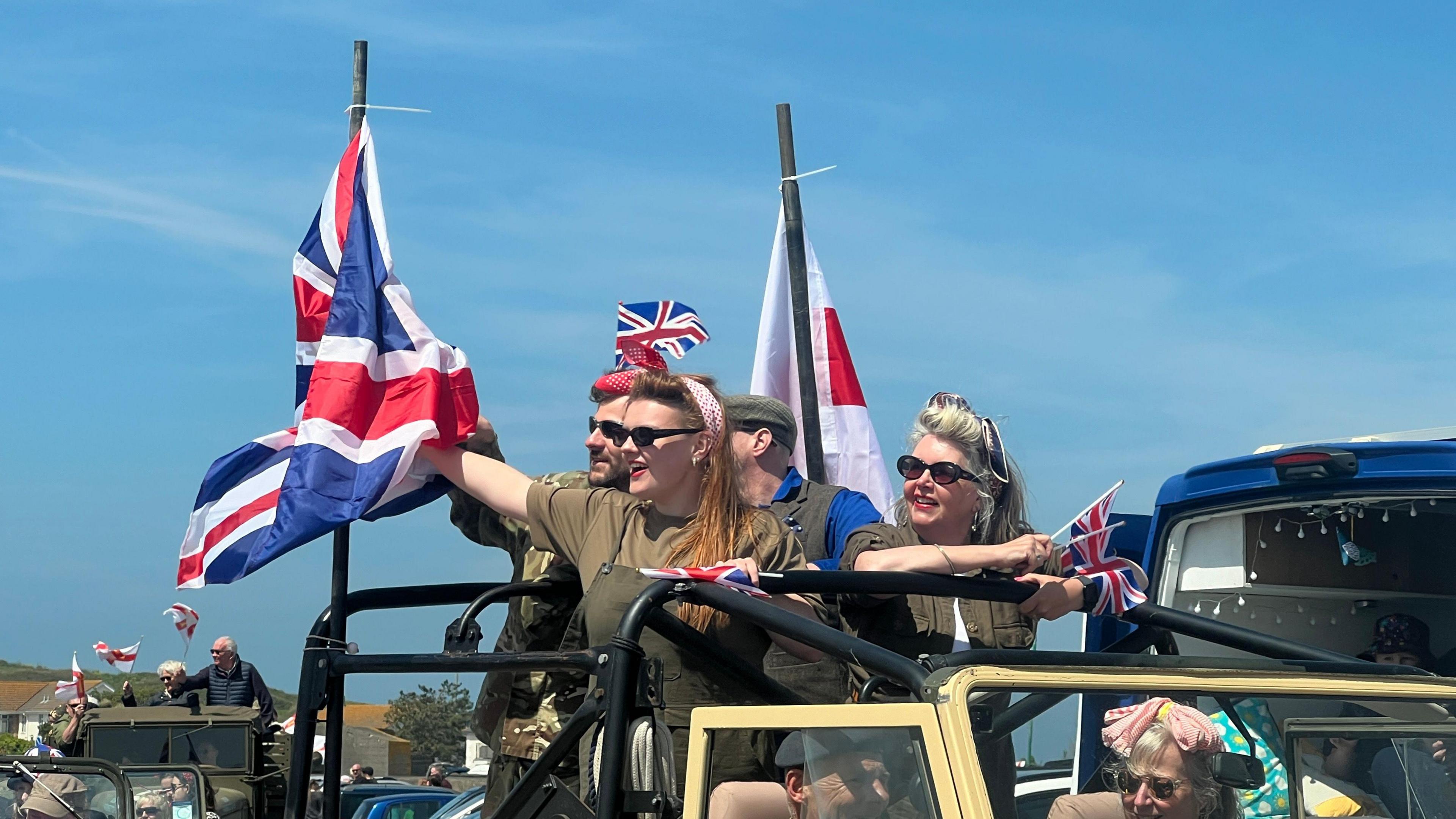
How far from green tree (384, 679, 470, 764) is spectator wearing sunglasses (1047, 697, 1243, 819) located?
74650mm

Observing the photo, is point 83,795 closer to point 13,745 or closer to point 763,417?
point 763,417

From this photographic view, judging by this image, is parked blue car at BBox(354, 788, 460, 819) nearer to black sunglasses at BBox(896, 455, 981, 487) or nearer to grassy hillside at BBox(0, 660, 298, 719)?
black sunglasses at BBox(896, 455, 981, 487)

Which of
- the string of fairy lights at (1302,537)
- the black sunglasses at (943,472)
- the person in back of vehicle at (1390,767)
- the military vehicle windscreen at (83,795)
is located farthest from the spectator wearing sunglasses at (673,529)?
the military vehicle windscreen at (83,795)

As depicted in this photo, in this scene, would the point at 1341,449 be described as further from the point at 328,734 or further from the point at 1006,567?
the point at 328,734

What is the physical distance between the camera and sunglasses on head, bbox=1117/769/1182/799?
304 cm

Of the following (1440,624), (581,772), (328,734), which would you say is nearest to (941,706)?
(581,772)

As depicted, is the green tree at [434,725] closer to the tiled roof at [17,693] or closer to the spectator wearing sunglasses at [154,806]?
the tiled roof at [17,693]

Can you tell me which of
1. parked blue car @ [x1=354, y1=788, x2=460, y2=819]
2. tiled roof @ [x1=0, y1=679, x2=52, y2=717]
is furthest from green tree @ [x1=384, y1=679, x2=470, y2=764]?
parked blue car @ [x1=354, y1=788, x2=460, y2=819]

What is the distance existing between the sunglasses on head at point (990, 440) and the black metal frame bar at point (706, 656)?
48cm

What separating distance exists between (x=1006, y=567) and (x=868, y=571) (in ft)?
1.21

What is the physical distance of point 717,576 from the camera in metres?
3.37

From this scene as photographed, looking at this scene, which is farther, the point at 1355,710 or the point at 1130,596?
the point at 1130,596

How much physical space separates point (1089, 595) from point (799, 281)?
17.9ft

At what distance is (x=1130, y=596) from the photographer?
395 centimetres
